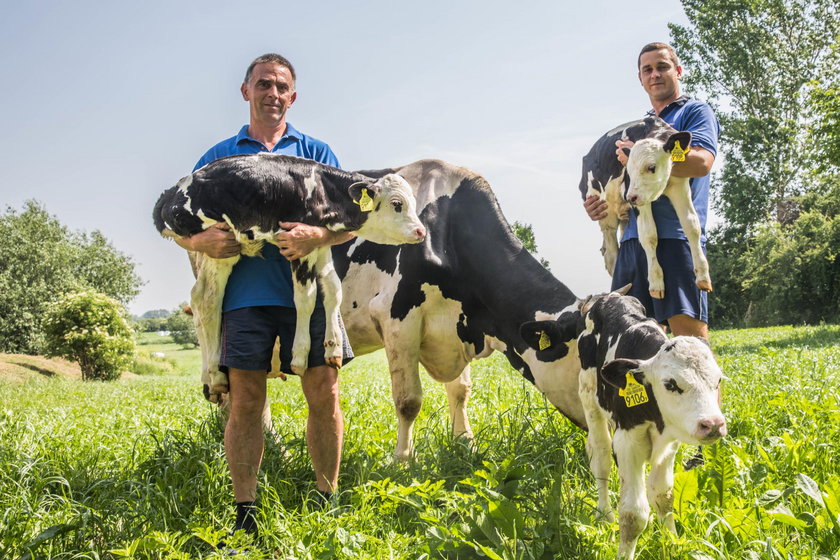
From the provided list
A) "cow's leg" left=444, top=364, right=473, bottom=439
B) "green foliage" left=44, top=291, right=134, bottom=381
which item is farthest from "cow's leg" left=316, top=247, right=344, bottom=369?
"green foliage" left=44, top=291, right=134, bottom=381

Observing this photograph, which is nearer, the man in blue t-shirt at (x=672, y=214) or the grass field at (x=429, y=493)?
the grass field at (x=429, y=493)

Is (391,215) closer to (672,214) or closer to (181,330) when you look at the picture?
(672,214)

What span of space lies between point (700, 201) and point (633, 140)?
24.8 inches

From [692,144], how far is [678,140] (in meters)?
0.37

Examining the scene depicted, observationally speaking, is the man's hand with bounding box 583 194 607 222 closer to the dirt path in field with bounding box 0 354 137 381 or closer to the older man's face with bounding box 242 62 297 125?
the older man's face with bounding box 242 62 297 125

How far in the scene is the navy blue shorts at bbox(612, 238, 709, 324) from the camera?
4.23m

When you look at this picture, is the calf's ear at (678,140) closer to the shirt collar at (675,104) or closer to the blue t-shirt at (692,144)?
the blue t-shirt at (692,144)

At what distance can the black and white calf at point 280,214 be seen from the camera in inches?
149

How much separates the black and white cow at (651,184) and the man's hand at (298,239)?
1937mm

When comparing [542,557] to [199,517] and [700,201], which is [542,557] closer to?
[199,517]

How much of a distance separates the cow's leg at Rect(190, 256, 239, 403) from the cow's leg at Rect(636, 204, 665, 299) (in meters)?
2.53

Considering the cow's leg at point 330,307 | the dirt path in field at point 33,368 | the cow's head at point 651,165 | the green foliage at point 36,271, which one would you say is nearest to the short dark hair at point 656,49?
the cow's head at point 651,165

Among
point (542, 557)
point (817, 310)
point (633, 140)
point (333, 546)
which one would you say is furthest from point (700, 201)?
point (817, 310)

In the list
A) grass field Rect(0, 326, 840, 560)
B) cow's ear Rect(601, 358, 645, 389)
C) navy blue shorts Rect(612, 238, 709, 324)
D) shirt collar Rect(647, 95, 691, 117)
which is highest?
shirt collar Rect(647, 95, 691, 117)
